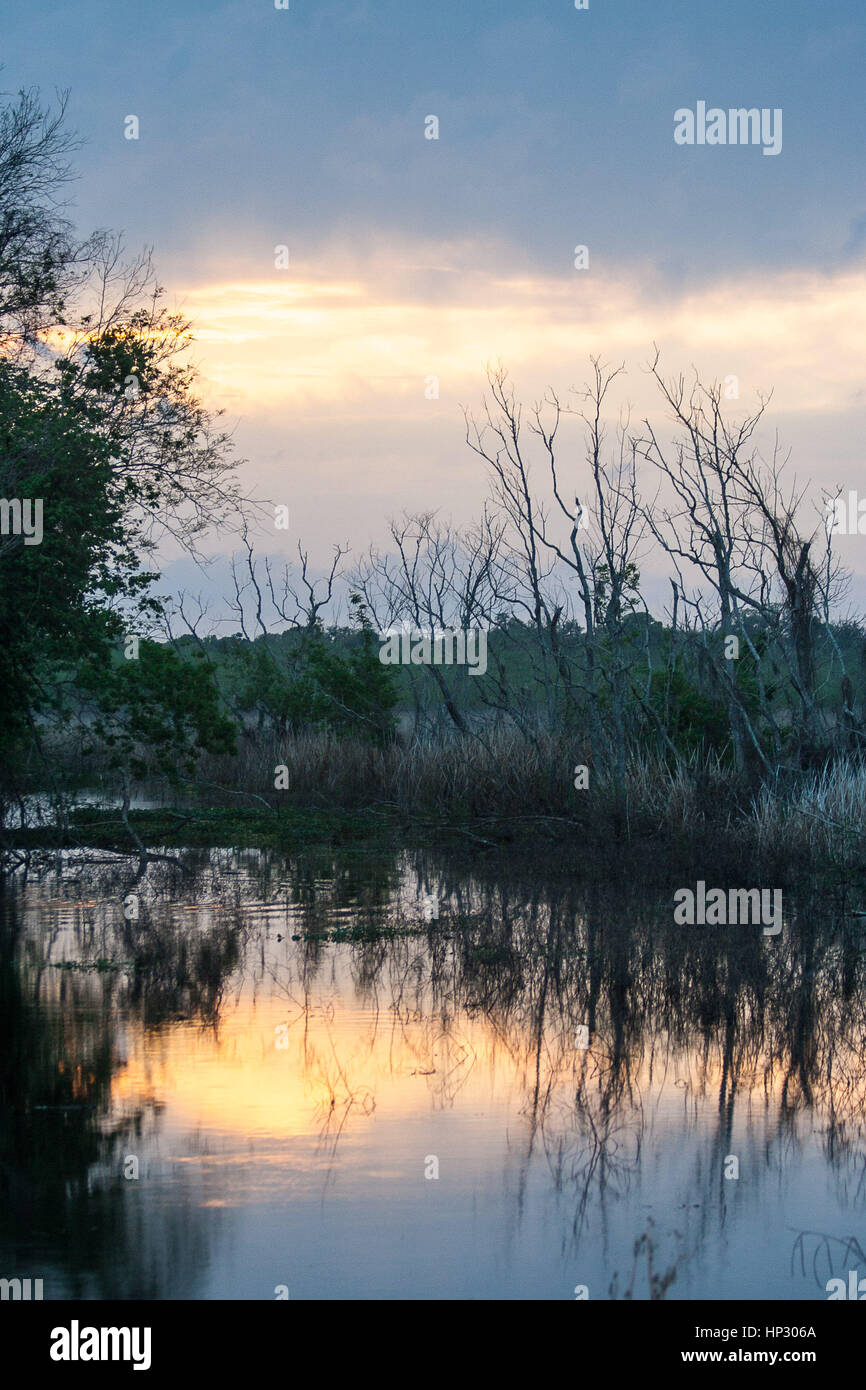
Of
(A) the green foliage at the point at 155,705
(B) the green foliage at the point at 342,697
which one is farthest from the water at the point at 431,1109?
(B) the green foliage at the point at 342,697

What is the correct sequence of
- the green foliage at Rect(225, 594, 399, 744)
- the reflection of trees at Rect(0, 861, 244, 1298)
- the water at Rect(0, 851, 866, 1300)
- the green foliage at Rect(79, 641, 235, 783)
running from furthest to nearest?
the green foliage at Rect(225, 594, 399, 744) → the green foliage at Rect(79, 641, 235, 783) → the water at Rect(0, 851, 866, 1300) → the reflection of trees at Rect(0, 861, 244, 1298)

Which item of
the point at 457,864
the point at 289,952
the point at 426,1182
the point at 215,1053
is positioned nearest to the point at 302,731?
the point at 457,864

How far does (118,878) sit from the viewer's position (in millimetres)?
17625

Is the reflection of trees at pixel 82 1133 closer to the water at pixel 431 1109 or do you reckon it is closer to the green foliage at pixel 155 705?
the water at pixel 431 1109

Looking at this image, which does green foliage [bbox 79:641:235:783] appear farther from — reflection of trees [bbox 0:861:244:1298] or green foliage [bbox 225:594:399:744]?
reflection of trees [bbox 0:861:244:1298]

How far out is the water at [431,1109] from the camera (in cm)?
548

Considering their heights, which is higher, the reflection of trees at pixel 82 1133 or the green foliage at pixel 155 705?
the green foliage at pixel 155 705

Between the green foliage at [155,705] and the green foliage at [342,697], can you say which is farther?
the green foliage at [342,697]

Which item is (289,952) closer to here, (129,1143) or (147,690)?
(129,1143)

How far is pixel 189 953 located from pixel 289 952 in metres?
0.90

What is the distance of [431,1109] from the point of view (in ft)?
24.7

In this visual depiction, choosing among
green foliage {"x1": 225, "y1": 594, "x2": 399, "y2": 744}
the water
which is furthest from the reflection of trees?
green foliage {"x1": 225, "y1": 594, "x2": 399, "y2": 744}

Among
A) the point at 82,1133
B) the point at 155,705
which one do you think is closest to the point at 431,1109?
the point at 82,1133

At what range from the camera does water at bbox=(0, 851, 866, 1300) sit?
18.0 feet
